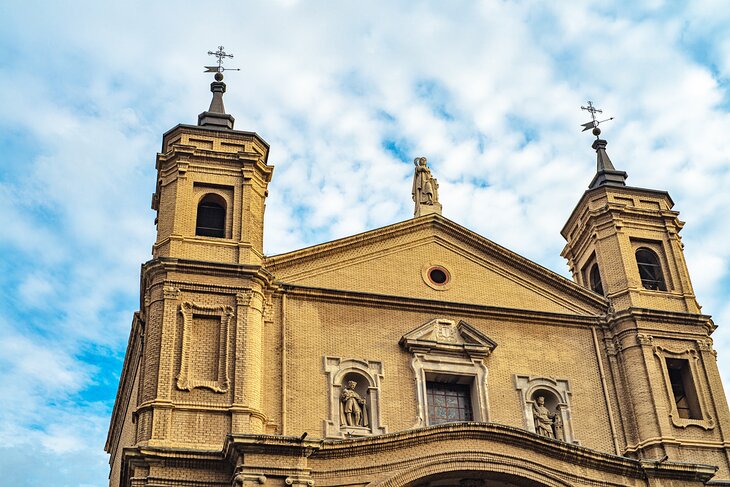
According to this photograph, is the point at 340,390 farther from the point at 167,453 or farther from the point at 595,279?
the point at 595,279

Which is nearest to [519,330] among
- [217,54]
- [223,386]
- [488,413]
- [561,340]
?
[561,340]

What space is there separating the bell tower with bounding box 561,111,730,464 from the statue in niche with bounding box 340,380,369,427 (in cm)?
612

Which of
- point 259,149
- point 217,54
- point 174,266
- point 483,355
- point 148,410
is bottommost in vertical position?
point 148,410

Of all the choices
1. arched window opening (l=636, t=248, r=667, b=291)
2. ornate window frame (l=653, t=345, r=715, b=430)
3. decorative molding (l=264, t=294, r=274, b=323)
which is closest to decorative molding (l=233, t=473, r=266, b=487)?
decorative molding (l=264, t=294, r=274, b=323)

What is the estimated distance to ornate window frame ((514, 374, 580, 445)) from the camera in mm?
23297

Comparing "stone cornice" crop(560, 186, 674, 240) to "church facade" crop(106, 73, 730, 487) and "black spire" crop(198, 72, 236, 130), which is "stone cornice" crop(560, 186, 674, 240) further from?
"black spire" crop(198, 72, 236, 130)

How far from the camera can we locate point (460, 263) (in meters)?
25.8

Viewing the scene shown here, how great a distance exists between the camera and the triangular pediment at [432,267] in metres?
24.4

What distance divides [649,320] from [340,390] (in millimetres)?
8034

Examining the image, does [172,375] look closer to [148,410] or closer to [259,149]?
[148,410]

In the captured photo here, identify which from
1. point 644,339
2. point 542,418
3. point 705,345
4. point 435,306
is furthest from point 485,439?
point 705,345

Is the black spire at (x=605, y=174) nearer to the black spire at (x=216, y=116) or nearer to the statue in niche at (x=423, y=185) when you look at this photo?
the statue in niche at (x=423, y=185)

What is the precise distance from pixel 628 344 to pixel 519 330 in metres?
2.67

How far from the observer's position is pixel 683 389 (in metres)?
25.0
